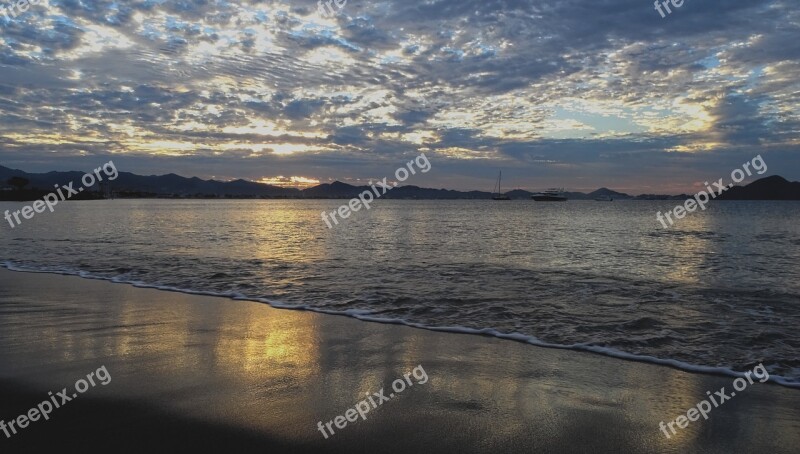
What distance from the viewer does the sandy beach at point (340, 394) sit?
479 cm

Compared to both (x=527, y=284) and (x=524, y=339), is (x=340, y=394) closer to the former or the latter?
(x=524, y=339)

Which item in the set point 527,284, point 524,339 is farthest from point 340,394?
point 527,284

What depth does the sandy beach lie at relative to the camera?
479 centimetres

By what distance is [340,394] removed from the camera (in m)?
5.95

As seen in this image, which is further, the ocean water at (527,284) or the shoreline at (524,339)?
the ocean water at (527,284)

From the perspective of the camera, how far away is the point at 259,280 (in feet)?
53.0

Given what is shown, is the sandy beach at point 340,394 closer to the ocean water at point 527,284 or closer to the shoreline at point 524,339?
the shoreline at point 524,339

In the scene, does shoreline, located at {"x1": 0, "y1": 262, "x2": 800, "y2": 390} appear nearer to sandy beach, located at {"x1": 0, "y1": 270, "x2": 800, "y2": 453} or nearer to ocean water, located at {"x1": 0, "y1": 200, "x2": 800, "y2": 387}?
ocean water, located at {"x1": 0, "y1": 200, "x2": 800, "y2": 387}

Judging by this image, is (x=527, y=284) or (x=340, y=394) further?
(x=527, y=284)

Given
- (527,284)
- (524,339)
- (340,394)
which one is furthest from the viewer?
(527,284)

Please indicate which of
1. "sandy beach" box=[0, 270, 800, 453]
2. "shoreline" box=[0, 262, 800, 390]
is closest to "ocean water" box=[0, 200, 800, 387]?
"shoreline" box=[0, 262, 800, 390]

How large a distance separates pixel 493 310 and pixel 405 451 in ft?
23.9

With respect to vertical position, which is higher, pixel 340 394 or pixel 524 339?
pixel 340 394

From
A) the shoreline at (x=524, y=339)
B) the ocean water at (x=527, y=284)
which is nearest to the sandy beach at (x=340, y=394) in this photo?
the shoreline at (x=524, y=339)
